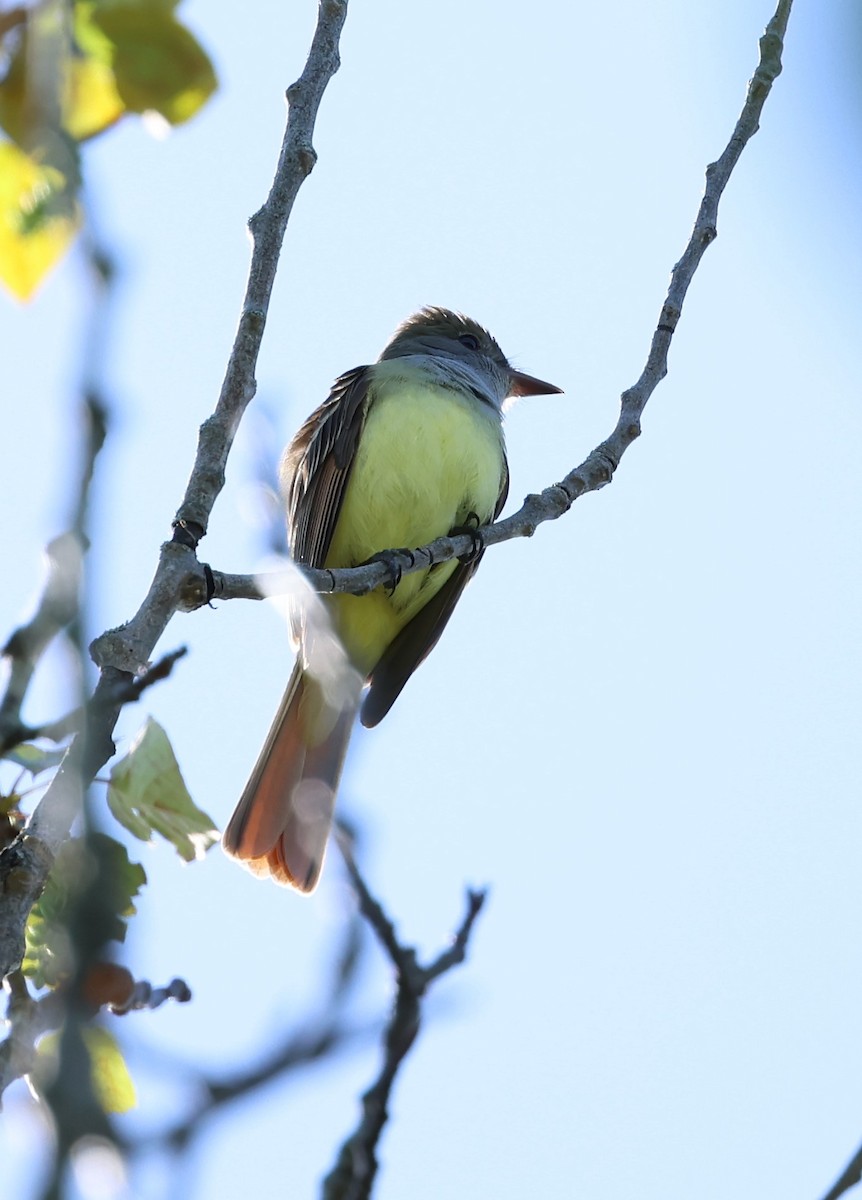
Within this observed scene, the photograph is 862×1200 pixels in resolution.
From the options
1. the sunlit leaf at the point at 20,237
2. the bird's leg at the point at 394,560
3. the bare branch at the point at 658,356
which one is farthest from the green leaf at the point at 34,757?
the bird's leg at the point at 394,560

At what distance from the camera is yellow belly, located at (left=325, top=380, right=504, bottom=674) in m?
5.58

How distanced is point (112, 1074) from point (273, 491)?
800 millimetres

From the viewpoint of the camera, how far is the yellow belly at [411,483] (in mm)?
5582

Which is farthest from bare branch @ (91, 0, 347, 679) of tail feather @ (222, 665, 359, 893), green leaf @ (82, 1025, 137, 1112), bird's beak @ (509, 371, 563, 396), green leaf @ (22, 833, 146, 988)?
bird's beak @ (509, 371, 563, 396)

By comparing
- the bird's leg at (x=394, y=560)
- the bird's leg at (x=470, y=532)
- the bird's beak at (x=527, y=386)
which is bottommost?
the bird's leg at (x=394, y=560)

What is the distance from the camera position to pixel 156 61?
2152 millimetres

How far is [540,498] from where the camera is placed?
4270mm

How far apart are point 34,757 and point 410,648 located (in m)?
3.83

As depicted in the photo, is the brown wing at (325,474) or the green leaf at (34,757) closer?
the green leaf at (34,757)

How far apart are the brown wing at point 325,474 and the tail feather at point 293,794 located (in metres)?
0.48

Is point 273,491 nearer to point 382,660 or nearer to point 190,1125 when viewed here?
point 190,1125

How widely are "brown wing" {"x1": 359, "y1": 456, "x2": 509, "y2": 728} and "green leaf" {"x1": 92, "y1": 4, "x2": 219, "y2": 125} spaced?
378 centimetres

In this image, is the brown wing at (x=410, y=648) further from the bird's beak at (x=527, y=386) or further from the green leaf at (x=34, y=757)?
the green leaf at (x=34, y=757)

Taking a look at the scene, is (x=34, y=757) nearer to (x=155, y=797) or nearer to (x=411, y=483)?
(x=155, y=797)
